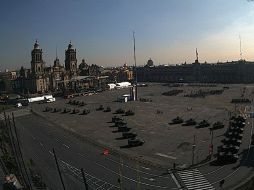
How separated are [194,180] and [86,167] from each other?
12.7 metres

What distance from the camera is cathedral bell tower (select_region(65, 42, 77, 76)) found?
17138 centimetres

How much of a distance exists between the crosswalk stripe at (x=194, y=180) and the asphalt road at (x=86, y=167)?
1.31 meters

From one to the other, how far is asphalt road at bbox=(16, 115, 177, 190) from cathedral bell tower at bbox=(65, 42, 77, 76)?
373ft

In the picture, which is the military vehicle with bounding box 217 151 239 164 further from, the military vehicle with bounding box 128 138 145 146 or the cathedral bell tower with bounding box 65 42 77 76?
the cathedral bell tower with bounding box 65 42 77 76

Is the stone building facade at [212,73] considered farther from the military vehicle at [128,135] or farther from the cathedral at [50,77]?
the military vehicle at [128,135]

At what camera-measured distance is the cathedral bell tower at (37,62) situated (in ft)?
499

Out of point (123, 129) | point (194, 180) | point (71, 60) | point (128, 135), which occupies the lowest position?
point (194, 180)

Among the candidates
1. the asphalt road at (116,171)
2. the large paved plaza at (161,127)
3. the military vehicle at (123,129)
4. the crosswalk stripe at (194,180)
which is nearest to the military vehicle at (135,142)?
the large paved plaza at (161,127)

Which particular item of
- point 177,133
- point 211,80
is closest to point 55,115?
point 177,133

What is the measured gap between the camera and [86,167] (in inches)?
1587

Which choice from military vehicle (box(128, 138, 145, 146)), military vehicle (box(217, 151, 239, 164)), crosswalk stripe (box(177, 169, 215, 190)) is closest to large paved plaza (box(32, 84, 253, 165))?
military vehicle (box(128, 138, 145, 146))

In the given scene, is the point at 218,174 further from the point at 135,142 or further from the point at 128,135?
the point at 128,135

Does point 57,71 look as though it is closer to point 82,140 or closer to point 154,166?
point 82,140

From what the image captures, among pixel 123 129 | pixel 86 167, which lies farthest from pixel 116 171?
pixel 123 129
